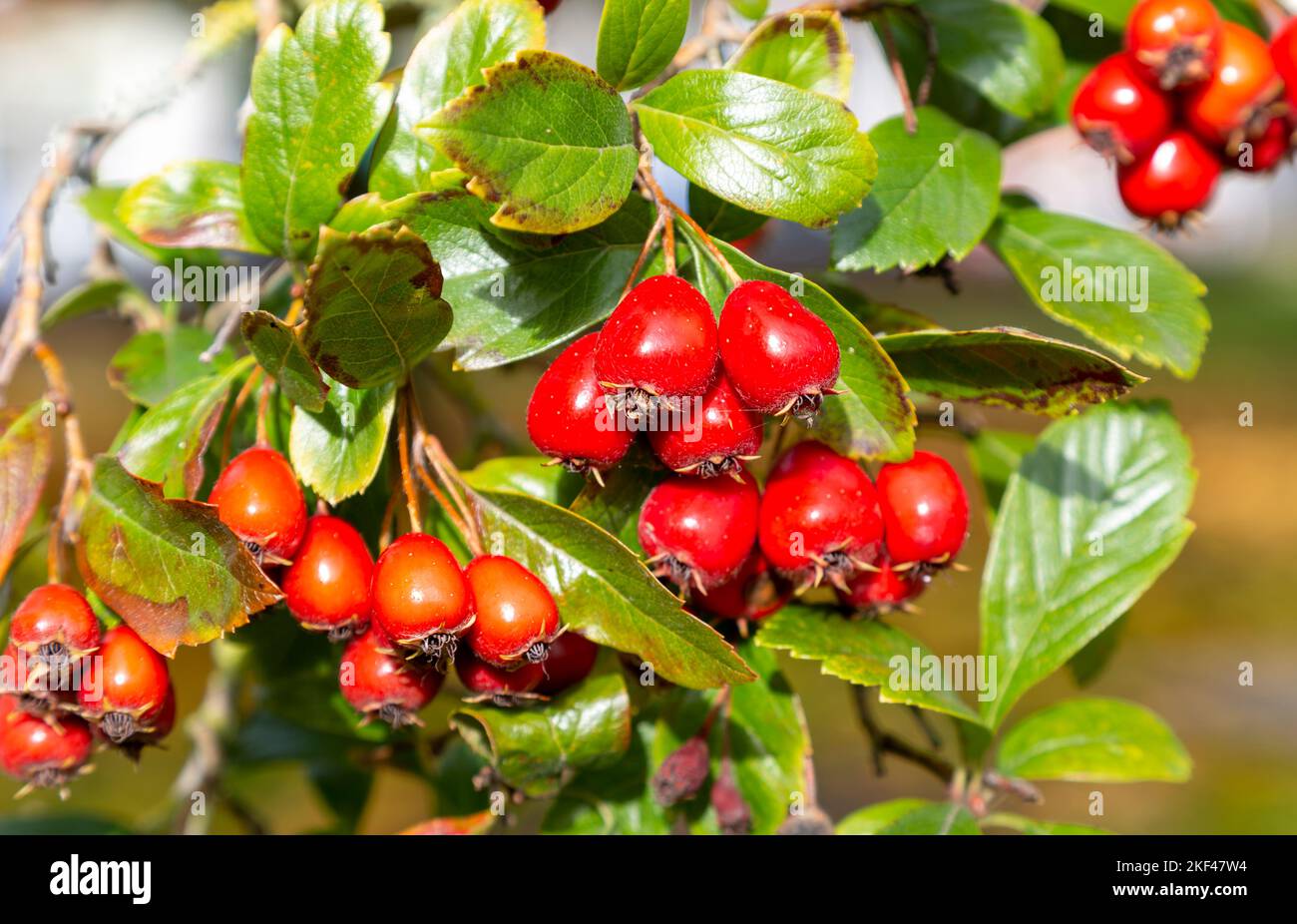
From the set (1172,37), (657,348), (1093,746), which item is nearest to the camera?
(657,348)

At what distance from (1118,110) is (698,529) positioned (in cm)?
59

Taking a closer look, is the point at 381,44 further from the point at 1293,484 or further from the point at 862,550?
the point at 1293,484

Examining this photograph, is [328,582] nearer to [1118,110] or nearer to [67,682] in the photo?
[67,682]

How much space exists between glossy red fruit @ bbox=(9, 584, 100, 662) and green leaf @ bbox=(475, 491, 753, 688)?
0.88 feet

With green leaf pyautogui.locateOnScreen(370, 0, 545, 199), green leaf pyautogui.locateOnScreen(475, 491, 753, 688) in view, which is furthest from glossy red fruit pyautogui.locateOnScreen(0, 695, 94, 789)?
green leaf pyautogui.locateOnScreen(370, 0, 545, 199)

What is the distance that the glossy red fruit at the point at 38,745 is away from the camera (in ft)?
2.30

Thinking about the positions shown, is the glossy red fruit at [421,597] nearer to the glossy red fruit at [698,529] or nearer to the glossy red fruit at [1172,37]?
the glossy red fruit at [698,529]

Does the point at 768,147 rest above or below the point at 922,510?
above

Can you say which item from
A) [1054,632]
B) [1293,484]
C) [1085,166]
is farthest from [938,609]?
[1085,166]

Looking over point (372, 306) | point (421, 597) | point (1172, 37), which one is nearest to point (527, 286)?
point (372, 306)

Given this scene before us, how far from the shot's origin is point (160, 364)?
2.97 feet

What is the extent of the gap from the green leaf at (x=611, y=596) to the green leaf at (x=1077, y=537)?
0.43m
